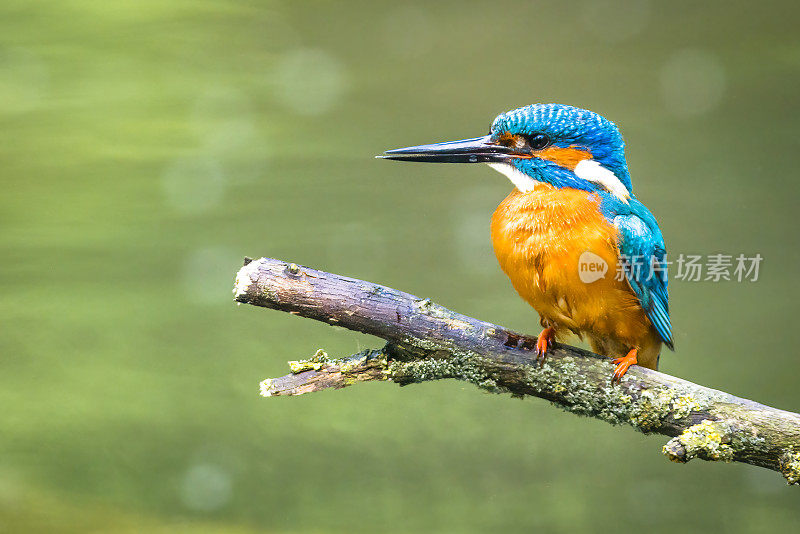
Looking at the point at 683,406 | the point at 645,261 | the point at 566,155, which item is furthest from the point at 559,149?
the point at 683,406

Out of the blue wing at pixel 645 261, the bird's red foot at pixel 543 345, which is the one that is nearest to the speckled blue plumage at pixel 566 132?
the blue wing at pixel 645 261

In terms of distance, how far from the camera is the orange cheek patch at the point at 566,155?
5.07ft

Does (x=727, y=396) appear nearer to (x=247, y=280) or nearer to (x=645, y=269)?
(x=645, y=269)

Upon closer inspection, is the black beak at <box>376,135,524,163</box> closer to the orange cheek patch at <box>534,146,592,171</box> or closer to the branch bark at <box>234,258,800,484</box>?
the orange cheek patch at <box>534,146,592,171</box>

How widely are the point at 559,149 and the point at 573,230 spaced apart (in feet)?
0.62

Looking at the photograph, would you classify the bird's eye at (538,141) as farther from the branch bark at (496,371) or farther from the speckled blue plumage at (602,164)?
the branch bark at (496,371)

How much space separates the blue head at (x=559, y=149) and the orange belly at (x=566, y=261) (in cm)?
4

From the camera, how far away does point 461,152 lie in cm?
162

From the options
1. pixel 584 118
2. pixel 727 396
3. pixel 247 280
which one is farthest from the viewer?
pixel 584 118

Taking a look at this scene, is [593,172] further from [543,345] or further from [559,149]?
[543,345]

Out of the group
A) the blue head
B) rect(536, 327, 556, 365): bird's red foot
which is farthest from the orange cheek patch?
rect(536, 327, 556, 365): bird's red foot

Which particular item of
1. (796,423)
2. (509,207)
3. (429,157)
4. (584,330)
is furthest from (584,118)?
(796,423)

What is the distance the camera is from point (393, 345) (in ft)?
4.66

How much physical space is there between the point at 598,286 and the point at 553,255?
12 centimetres
